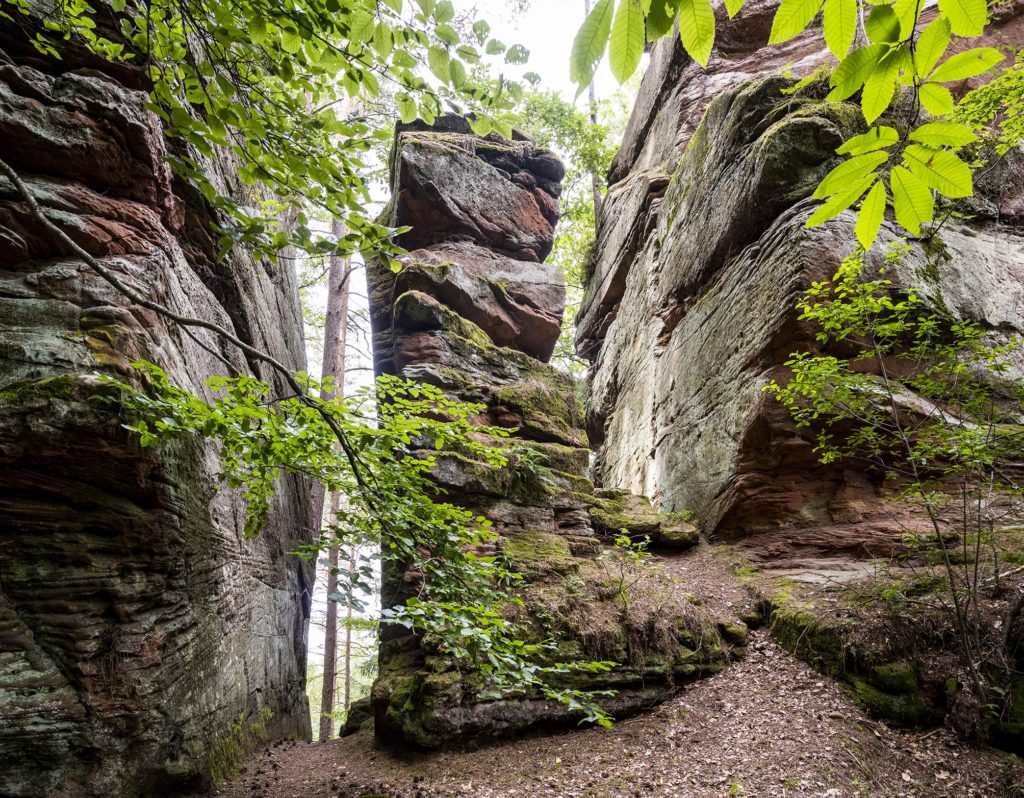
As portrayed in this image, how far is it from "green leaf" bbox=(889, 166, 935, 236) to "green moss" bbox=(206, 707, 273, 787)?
6.11 metres

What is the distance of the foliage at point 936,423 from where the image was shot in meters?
4.63

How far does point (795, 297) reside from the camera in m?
7.17

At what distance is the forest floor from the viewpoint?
4184 millimetres

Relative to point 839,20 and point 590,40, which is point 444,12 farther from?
point 839,20

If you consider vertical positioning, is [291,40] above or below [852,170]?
above

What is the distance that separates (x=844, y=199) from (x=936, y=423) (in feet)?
16.9

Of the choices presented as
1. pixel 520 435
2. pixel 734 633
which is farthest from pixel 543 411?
pixel 734 633

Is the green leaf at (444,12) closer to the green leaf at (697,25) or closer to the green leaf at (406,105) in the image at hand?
the green leaf at (406,105)

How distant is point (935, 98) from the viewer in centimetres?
149

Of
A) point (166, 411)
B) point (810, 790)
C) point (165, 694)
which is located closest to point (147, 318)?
point (166, 411)

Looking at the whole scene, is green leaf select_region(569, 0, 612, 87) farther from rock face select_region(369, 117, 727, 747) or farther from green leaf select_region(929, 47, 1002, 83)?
rock face select_region(369, 117, 727, 747)

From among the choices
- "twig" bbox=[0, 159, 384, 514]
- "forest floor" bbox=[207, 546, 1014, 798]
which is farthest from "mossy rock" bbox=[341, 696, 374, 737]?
"twig" bbox=[0, 159, 384, 514]

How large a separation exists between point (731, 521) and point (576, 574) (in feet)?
9.98

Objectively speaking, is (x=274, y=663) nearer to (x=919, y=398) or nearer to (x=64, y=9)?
(x=64, y=9)
